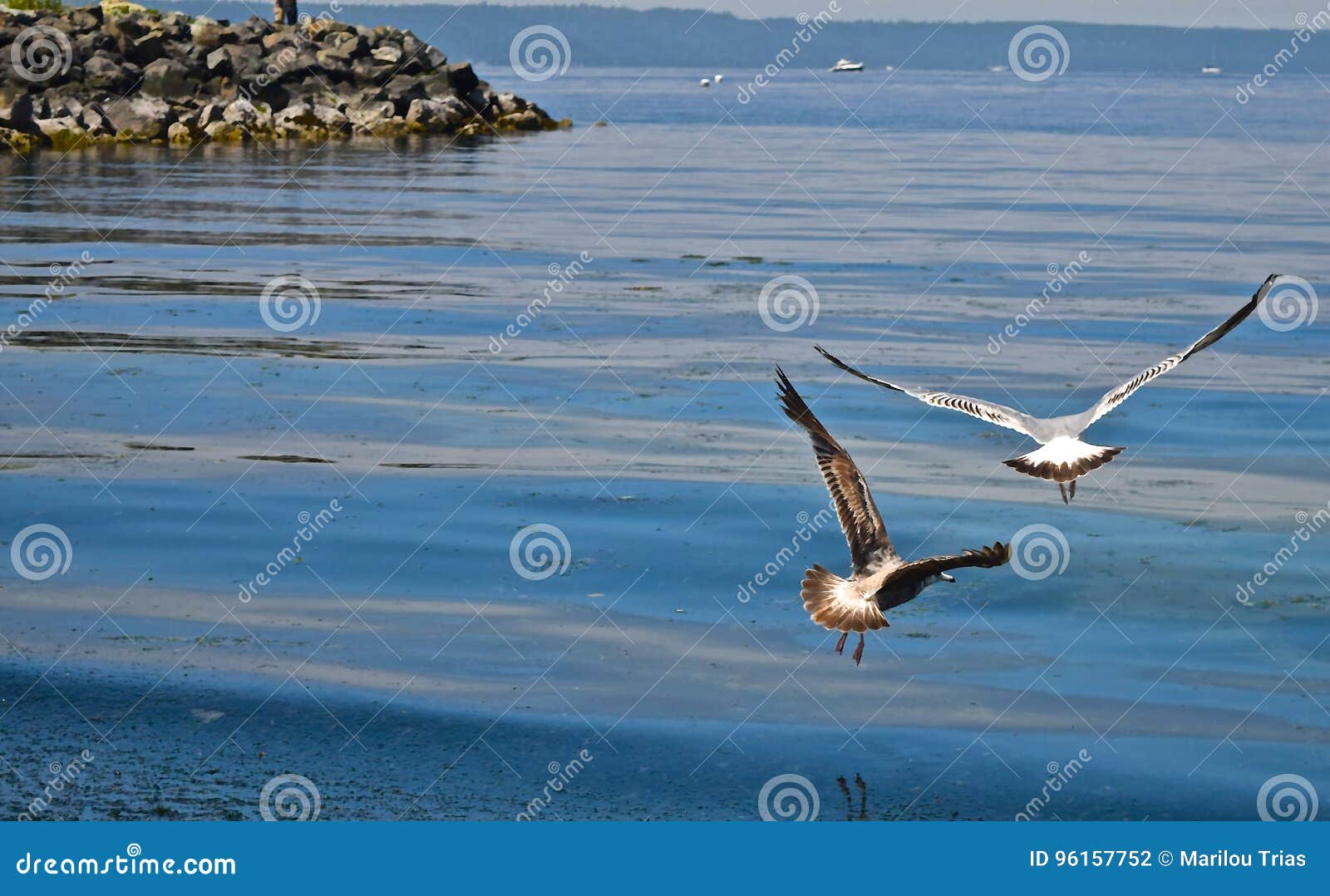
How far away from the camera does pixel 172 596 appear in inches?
412

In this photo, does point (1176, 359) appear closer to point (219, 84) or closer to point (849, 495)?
point (849, 495)

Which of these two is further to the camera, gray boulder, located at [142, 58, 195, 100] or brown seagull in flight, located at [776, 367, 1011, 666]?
gray boulder, located at [142, 58, 195, 100]

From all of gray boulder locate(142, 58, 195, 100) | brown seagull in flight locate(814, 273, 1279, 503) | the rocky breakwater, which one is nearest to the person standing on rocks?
the rocky breakwater

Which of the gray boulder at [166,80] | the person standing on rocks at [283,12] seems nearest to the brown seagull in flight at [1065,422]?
the gray boulder at [166,80]

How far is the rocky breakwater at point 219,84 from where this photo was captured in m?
49.3

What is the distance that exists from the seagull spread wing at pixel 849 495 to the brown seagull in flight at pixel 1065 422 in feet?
1.02

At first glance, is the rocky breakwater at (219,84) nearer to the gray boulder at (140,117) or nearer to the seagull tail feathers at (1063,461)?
the gray boulder at (140,117)

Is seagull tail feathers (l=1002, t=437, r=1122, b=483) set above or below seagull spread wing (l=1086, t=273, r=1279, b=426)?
below

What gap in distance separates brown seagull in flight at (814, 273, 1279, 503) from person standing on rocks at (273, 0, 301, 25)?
70.7 m

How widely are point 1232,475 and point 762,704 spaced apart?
5987mm

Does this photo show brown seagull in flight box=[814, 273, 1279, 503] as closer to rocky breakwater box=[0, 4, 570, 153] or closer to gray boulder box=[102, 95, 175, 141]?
rocky breakwater box=[0, 4, 570, 153]

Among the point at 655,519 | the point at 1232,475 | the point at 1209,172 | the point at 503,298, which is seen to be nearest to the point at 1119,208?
the point at 1209,172

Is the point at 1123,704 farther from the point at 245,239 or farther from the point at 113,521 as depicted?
the point at 245,239

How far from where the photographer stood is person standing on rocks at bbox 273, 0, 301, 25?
247 feet
